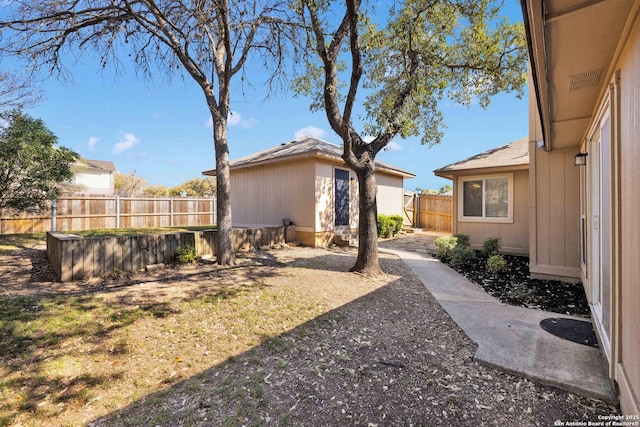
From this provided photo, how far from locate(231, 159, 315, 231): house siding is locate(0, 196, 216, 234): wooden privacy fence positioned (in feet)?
16.1

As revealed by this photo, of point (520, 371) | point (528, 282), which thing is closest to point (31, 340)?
point (520, 371)

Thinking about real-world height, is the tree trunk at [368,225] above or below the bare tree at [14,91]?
below

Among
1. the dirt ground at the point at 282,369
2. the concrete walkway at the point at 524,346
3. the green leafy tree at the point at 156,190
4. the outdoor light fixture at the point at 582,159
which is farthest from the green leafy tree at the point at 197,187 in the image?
the outdoor light fixture at the point at 582,159

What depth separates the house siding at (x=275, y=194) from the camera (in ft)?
33.8

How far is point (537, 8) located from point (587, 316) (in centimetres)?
438

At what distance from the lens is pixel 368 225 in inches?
246

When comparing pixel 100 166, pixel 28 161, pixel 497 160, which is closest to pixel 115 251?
pixel 28 161

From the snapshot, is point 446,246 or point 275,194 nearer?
point 446,246

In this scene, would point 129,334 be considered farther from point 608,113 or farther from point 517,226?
point 517,226

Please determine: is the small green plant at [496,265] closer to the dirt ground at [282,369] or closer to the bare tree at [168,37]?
the dirt ground at [282,369]

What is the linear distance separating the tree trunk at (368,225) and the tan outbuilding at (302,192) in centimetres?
370

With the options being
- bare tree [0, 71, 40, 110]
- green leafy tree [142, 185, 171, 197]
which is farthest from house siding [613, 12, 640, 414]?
green leafy tree [142, 185, 171, 197]

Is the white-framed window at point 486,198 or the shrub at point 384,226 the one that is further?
the shrub at point 384,226

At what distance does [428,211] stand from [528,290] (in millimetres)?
12605
